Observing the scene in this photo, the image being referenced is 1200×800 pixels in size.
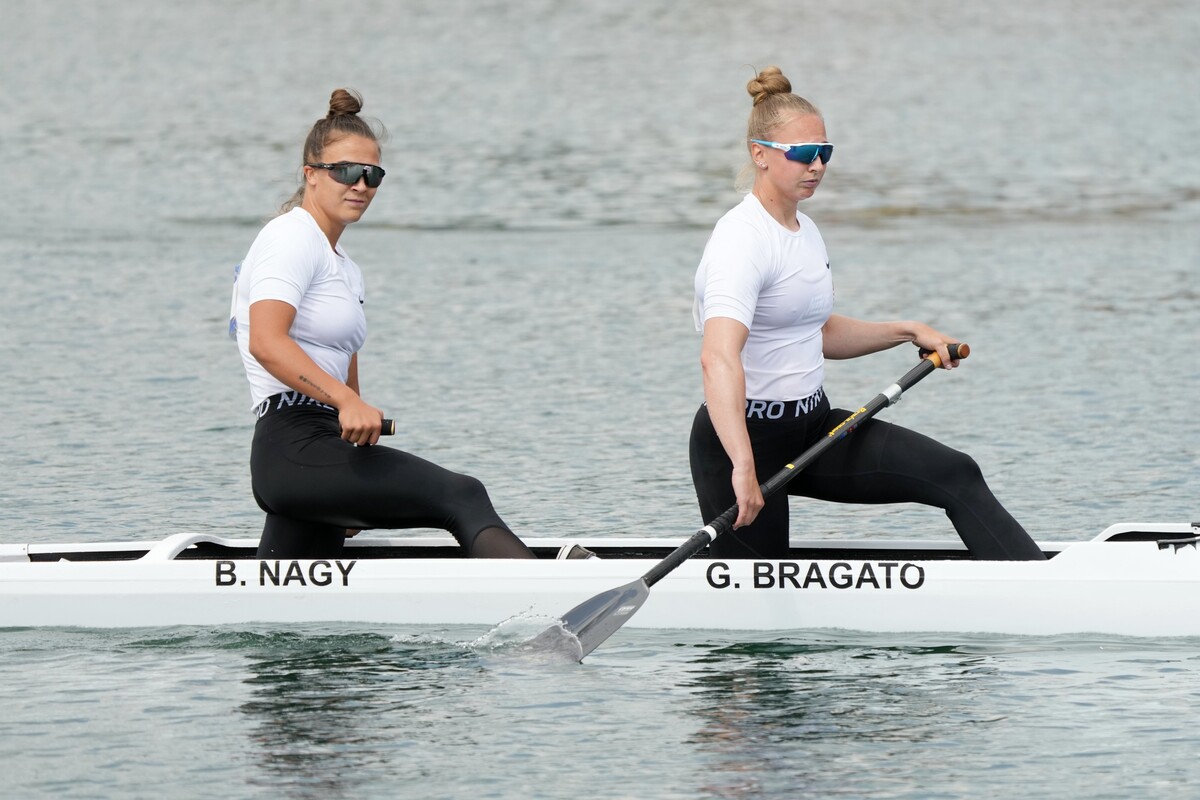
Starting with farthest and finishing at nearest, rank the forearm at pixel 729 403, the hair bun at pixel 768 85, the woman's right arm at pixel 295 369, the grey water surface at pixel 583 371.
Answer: the hair bun at pixel 768 85 < the woman's right arm at pixel 295 369 < the forearm at pixel 729 403 < the grey water surface at pixel 583 371

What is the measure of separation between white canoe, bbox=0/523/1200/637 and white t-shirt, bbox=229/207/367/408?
0.80m

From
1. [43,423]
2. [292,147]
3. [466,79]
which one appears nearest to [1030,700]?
[43,423]

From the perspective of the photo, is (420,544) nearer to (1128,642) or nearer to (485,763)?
(485,763)

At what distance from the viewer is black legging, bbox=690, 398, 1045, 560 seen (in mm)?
7816

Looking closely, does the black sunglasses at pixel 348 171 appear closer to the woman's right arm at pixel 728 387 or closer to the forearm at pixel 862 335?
the woman's right arm at pixel 728 387

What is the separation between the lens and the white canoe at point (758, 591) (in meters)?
8.05

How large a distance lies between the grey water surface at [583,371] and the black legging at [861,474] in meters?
0.48

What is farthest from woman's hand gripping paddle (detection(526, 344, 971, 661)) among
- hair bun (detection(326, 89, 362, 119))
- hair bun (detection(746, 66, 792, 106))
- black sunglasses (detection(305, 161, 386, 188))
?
hair bun (detection(326, 89, 362, 119))

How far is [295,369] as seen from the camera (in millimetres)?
7508

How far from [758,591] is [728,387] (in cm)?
105

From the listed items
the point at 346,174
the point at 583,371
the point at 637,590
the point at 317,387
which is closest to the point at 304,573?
the point at 317,387

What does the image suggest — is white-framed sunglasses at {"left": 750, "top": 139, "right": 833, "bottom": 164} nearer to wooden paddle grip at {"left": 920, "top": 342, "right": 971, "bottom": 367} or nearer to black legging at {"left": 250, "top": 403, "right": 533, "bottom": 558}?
wooden paddle grip at {"left": 920, "top": 342, "right": 971, "bottom": 367}

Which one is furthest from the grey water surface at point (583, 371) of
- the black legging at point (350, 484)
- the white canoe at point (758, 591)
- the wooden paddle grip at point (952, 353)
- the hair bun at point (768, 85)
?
the hair bun at point (768, 85)

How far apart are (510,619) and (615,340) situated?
29.9 feet
